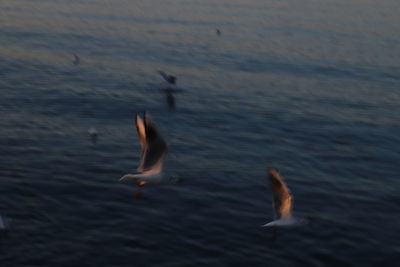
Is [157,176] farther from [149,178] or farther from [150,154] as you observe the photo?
[150,154]

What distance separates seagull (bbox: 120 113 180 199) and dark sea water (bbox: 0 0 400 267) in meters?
1.46

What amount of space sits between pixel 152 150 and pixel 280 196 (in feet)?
9.23

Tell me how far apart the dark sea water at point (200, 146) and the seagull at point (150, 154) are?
1.46 metres

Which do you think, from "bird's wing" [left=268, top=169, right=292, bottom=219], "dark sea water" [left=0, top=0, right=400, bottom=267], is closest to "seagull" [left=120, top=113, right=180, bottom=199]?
"dark sea water" [left=0, top=0, right=400, bottom=267]

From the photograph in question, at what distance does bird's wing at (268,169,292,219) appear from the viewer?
1198 cm

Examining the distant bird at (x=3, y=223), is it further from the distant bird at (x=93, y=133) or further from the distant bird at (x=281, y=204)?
the distant bird at (x=93, y=133)

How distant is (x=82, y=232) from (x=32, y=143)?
23.2 ft

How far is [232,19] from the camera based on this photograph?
191ft

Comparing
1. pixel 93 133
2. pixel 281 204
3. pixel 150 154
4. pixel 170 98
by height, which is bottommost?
pixel 281 204

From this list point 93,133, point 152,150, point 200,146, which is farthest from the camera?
point 93,133

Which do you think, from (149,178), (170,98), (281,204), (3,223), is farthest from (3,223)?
(170,98)

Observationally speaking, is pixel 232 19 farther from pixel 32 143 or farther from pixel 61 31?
pixel 32 143

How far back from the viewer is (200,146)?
21.8 metres

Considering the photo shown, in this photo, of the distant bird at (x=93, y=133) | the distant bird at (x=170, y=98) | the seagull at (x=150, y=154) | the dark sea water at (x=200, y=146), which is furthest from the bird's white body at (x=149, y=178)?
the distant bird at (x=170, y=98)
